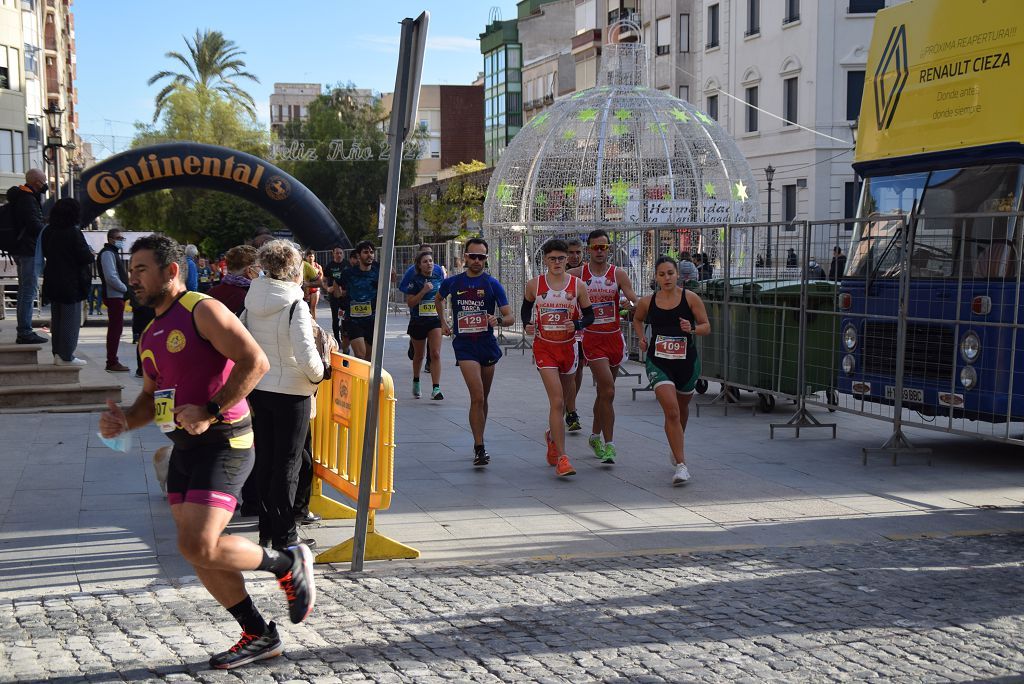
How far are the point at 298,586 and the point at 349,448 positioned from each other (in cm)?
211

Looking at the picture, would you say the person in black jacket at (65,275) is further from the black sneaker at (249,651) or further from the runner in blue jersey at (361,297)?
the black sneaker at (249,651)

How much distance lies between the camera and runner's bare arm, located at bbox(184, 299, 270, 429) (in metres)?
4.91

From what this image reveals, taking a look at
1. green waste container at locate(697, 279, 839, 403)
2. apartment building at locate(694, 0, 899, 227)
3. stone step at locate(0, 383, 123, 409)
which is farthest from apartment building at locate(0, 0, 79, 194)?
green waste container at locate(697, 279, 839, 403)

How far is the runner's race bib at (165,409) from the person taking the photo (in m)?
4.93

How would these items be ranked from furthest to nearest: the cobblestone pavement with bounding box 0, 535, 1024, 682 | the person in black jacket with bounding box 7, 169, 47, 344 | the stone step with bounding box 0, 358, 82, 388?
the person in black jacket with bounding box 7, 169, 47, 344 → the stone step with bounding box 0, 358, 82, 388 → the cobblestone pavement with bounding box 0, 535, 1024, 682

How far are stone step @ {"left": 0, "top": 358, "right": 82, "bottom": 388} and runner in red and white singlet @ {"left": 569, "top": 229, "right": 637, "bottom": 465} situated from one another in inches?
228

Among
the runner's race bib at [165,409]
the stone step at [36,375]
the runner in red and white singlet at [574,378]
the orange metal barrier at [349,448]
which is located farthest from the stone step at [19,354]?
the runner's race bib at [165,409]

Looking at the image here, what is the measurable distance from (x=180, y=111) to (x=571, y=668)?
6355 centimetres

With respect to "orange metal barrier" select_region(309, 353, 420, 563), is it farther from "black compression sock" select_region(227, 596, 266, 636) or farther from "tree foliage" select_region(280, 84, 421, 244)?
"tree foliage" select_region(280, 84, 421, 244)

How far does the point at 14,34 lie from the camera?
55375 mm

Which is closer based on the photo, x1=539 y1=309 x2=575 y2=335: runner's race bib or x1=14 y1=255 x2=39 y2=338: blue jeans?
x1=539 y1=309 x2=575 y2=335: runner's race bib

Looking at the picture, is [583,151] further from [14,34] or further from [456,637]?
[14,34]

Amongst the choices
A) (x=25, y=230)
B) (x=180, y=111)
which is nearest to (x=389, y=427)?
(x=25, y=230)

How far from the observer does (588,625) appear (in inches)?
221
